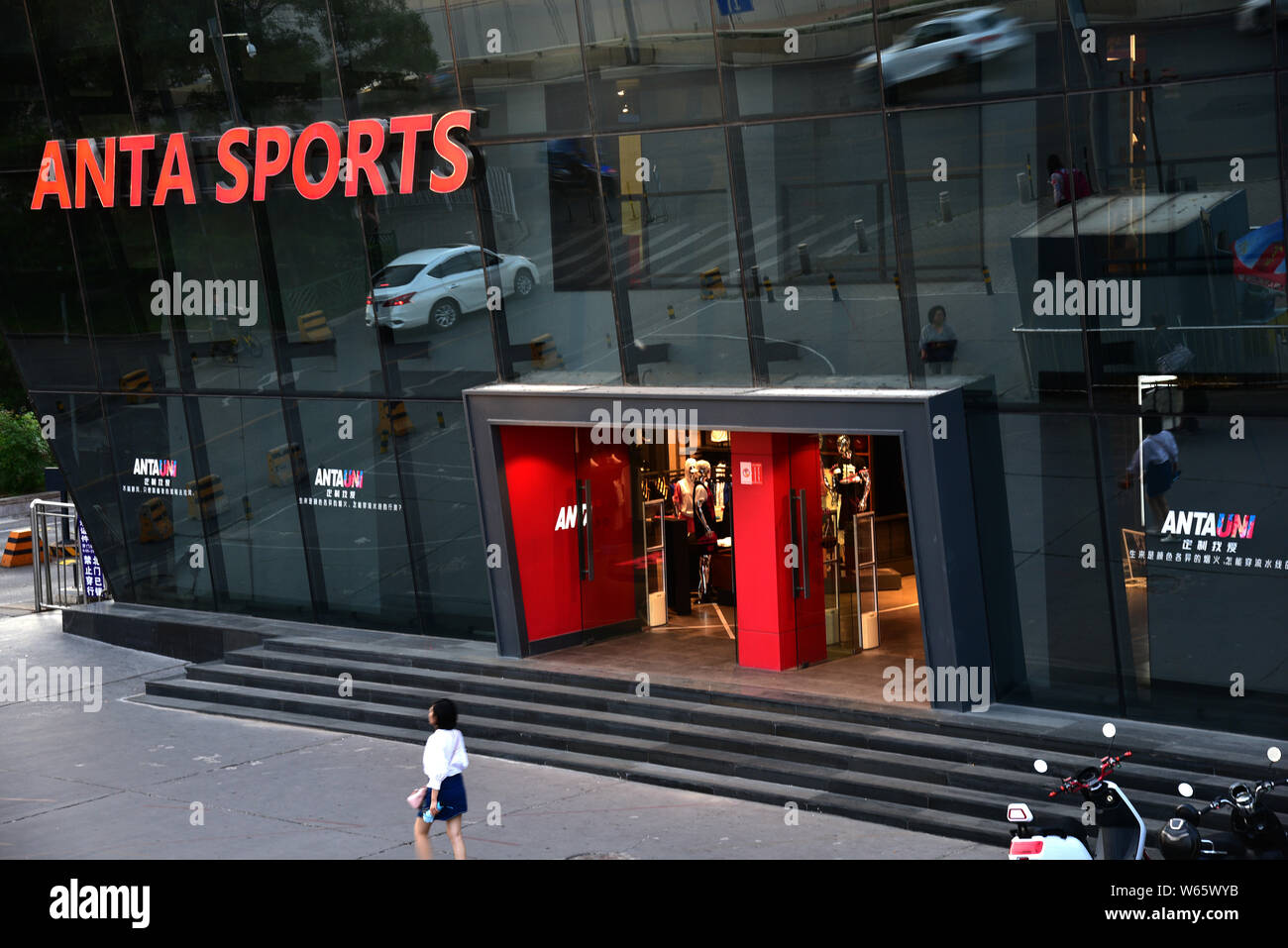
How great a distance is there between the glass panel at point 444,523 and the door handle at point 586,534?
126 cm

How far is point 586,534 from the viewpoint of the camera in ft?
60.2

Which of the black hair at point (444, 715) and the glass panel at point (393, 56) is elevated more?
the glass panel at point (393, 56)

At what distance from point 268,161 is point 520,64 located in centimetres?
409

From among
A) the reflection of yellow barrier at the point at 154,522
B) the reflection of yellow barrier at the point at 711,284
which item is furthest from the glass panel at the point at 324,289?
the reflection of yellow barrier at the point at 711,284

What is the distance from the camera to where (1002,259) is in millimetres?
14391

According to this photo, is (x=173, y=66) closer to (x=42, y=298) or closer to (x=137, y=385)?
(x=42, y=298)

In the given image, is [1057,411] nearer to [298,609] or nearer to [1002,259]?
[1002,259]

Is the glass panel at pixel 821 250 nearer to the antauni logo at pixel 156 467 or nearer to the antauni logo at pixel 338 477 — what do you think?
the antauni logo at pixel 338 477

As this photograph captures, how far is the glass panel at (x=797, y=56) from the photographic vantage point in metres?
14.7

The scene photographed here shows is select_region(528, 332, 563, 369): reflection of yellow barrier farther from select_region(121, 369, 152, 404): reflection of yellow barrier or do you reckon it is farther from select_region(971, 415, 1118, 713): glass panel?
select_region(121, 369, 152, 404): reflection of yellow barrier

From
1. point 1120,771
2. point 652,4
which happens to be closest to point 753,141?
point 652,4
